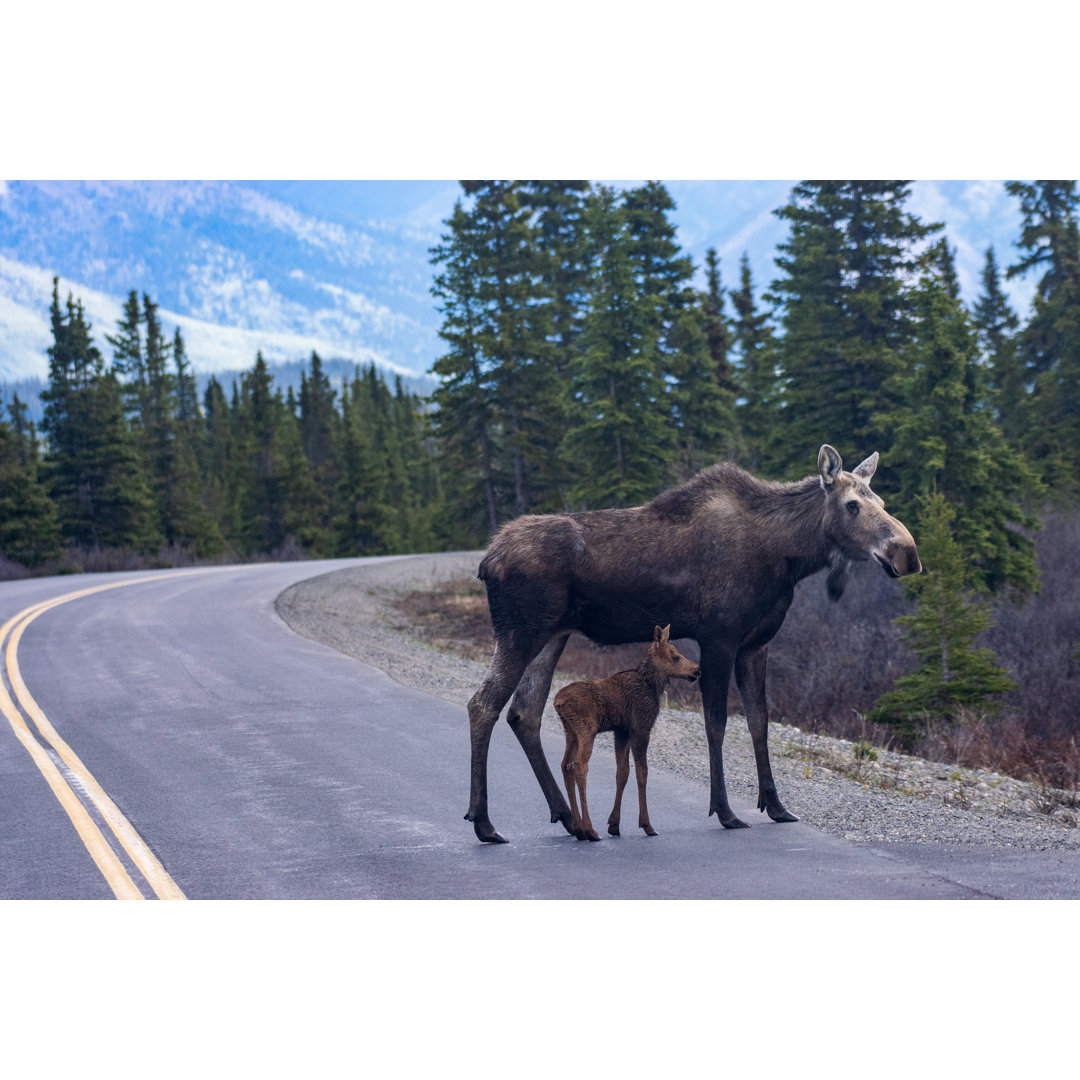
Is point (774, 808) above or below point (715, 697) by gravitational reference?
below

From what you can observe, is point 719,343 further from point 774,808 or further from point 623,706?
point 623,706

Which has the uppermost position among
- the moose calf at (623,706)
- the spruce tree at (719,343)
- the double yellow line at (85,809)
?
the spruce tree at (719,343)

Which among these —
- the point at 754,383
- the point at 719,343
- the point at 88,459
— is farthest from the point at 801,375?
the point at 88,459

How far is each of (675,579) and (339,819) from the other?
3085 millimetres

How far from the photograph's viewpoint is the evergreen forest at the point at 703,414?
63.1 feet

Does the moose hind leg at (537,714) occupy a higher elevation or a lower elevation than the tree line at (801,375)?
lower

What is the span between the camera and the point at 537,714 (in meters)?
6.25

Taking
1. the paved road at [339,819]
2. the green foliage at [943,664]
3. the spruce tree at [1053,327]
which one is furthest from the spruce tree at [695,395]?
the paved road at [339,819]

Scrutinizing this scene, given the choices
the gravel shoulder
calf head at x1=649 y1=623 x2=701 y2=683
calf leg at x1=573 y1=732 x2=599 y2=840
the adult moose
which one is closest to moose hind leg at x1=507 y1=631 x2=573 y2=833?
the adult moose

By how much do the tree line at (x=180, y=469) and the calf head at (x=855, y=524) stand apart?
36747mm

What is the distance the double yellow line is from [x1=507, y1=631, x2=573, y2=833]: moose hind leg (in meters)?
2.09

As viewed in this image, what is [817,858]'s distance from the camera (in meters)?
6.15

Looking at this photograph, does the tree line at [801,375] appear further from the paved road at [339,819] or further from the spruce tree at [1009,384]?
the paved road at [339,819]

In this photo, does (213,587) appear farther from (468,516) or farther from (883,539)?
(883,539)
